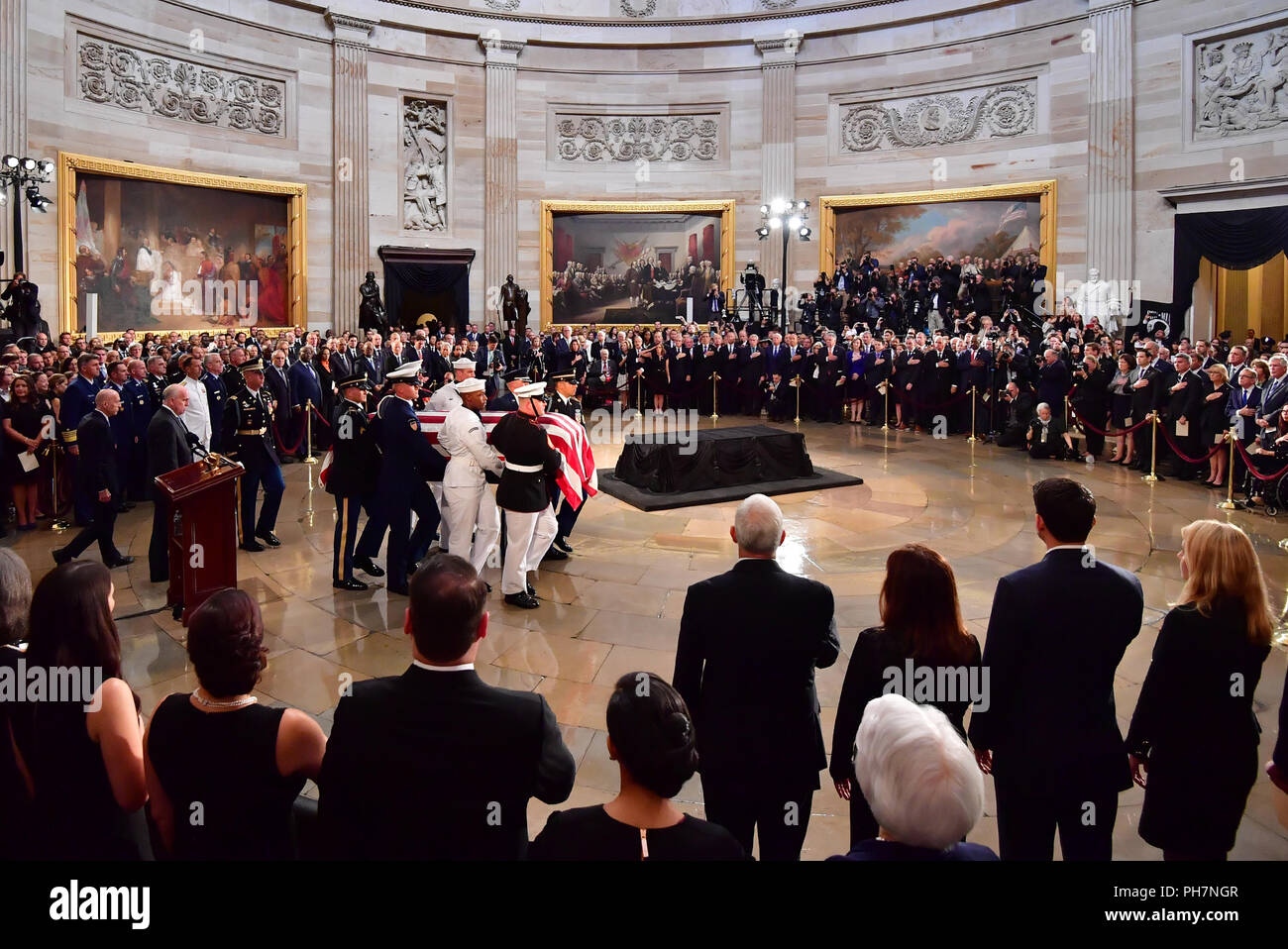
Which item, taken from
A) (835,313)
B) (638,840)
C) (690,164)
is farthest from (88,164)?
(638,840)

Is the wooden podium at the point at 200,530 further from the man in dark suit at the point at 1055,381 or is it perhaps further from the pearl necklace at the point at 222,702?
the man in dark suit at the point at 1055,381

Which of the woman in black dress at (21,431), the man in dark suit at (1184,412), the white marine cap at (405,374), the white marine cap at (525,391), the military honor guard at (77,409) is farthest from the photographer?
the man in dark suit at (1184,412)

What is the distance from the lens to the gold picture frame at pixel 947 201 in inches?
893

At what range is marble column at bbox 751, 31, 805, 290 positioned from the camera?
26141 millimetres

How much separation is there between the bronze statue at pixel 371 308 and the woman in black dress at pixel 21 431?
1407 centimetres

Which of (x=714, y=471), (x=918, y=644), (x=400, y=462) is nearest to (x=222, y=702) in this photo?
(x=918, y=644)

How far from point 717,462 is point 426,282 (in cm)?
1595

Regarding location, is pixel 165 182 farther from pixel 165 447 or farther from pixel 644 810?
pixel 644 810

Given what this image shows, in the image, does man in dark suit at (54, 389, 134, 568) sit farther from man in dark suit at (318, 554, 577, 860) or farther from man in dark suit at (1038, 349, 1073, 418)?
man in dark suit at (1038, 349, 1073, 418)

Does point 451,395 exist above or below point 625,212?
below

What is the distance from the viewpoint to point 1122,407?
14602 millimetres

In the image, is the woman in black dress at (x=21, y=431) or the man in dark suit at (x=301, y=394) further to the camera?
the man in dark suit at (x=301, y=394)

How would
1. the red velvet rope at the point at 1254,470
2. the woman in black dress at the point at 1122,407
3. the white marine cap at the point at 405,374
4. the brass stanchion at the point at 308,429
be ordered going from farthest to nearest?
the woman in black dress at the point at 1122,407 < the brass stanchion at the point at 308,429 < the red velvet rope at the point at 1254,470 < the white marine cap at the point at 405,374

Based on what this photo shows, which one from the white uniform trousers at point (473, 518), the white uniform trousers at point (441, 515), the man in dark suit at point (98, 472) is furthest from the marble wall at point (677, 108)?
the white uniform trousers at point (473, 518)
